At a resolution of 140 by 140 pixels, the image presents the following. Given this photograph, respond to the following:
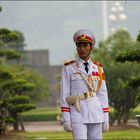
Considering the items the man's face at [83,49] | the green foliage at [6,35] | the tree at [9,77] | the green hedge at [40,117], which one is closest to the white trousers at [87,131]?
the man's face at [83,49]

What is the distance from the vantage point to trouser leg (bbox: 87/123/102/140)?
256 inches

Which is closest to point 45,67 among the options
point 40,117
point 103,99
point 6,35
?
point 40,117

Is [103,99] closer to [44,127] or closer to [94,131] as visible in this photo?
[94,131]

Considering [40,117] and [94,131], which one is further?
[40,117]

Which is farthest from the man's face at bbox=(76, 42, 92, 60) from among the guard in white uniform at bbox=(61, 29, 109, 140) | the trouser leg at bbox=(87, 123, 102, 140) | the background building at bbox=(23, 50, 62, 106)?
the background building at bbox=(23, 50, 62, 106)

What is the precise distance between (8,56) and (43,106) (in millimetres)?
58761

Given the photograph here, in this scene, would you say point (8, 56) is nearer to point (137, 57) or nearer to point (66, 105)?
point (137, 57)

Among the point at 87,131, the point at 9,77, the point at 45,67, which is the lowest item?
the point at 87,131

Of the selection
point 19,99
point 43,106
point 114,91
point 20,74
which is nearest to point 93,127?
point 19,99

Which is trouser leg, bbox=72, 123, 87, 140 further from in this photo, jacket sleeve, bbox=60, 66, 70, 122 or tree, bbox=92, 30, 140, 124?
tree, bbox=92, 30, 140, 124

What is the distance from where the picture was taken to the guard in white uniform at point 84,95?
21.4 ft

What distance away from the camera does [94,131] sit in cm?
652

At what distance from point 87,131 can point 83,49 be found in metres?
0.94

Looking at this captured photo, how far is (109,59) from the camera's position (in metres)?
34.1
